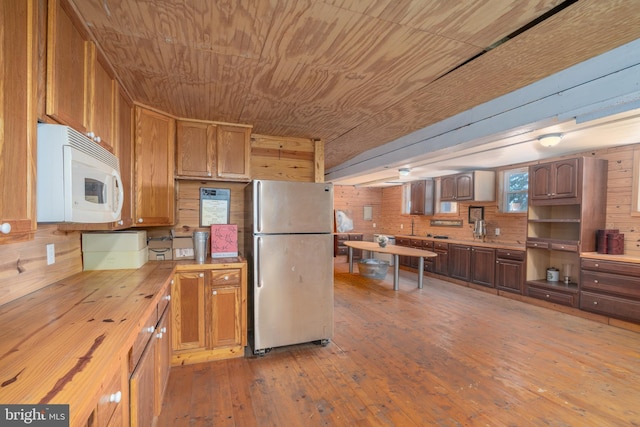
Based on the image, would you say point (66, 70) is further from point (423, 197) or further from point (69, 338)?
point (423, 197)

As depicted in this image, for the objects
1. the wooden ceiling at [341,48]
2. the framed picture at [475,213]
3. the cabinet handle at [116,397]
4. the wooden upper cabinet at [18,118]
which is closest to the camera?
the wooden upper cabinet at [18,118]

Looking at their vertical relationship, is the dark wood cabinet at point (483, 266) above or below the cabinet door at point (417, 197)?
below

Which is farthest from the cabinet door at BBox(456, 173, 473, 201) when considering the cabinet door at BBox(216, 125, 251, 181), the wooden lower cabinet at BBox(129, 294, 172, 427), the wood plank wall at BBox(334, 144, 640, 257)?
the wooden lower cabinet at BBox(129, 294, 172, 427)

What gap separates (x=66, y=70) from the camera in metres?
1.30

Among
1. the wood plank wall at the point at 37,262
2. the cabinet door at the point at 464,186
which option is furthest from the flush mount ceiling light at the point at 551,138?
the wood plank wall at the point at 37,262

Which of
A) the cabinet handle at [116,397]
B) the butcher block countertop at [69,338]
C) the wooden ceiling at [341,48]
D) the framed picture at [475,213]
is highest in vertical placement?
the wooden ceiling at [341,48]

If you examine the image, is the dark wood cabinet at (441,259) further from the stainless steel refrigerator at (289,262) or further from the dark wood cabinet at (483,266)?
the stainless steel refrigerator at (289,262)

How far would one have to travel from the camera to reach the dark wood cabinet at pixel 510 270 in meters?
4.77

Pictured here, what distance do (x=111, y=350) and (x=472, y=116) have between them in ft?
11.1

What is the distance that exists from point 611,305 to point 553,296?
69 centimetres

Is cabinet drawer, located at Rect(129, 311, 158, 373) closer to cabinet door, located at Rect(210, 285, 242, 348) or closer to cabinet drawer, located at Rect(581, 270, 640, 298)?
cabinet door, located at Rect(210, 285, 242, 348)

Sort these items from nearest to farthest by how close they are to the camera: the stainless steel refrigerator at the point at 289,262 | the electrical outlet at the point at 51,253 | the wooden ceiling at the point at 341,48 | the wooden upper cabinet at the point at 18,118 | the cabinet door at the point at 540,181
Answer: the wooden upper cabinet at the point at 18,118 < the wooden ceiling at the point at 341,48 < the electrical outlet at the point at 51,253 < the stainless steel refrigerator at the point at 289,262 < the cabinet door at the point at 540,181

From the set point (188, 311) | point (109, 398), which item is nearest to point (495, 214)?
point (188, 311)

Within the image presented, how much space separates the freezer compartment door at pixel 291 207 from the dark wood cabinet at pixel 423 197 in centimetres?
473
